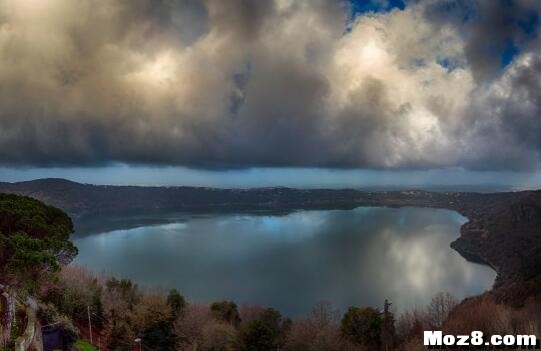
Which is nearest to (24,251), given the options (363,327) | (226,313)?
(226,313)

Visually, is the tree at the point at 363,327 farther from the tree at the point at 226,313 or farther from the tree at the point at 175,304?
the tree at the point at 175,304

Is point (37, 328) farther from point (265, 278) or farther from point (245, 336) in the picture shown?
point (265, 278)

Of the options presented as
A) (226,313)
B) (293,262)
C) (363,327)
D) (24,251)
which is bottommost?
(293,262)

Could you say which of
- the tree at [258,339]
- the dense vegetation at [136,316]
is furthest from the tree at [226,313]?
the tree at [258,339]

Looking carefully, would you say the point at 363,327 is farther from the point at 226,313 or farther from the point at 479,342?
the point at 479,342

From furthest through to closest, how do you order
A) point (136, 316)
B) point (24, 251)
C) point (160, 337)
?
point (136, 316) → point (160, 337) → point (24, 251)

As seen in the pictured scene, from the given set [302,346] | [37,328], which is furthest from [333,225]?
[37,328]

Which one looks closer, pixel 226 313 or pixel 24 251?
pixel 24 251

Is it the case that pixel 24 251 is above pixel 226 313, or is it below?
above

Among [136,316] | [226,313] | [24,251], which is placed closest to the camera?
[24,251]
